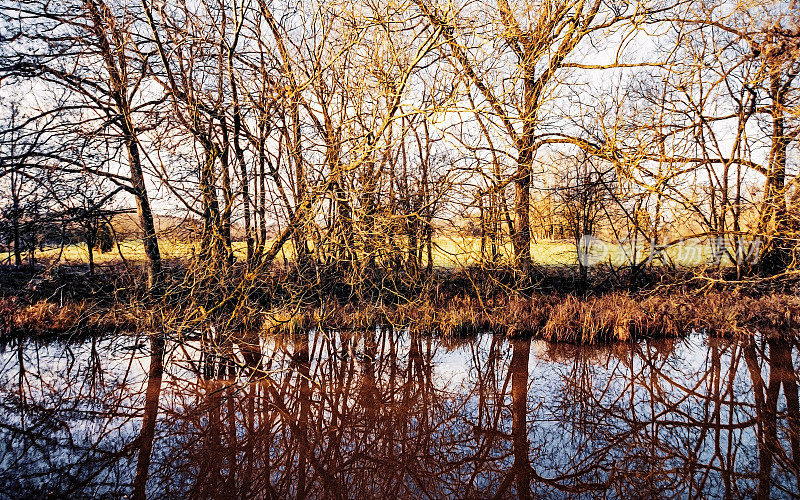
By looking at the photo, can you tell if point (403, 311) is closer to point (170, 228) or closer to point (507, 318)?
point (507, 318)

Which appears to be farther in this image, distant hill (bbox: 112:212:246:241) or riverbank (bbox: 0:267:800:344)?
riverbank (bbox: 0:267:800:344)

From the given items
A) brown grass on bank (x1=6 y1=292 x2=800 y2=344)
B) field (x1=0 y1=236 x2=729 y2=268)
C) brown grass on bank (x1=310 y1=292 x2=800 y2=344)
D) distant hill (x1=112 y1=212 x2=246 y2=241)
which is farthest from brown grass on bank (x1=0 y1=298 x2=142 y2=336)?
brown grass on bank (x1=310 y1=292 x2=800 y2=344)

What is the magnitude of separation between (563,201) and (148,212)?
796 cm

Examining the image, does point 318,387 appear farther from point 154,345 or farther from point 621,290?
point 621,290

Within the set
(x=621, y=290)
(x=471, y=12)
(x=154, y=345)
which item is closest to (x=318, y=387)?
(x=154, y=345)

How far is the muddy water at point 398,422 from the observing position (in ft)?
11.4

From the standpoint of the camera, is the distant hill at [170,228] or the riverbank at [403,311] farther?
the riverbank at [403,311]

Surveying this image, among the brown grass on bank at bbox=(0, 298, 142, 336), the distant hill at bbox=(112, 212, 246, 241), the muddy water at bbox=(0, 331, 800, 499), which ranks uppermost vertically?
the distant hill at bbox=(112, 212, 246, 241)

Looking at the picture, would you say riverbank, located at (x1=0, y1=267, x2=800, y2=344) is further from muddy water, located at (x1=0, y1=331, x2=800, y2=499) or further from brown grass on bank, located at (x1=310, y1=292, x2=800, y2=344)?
muddy water, located at (x1=0, y1=331, x2=800, y2=499)

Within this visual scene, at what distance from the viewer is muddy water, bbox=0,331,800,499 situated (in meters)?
3.48

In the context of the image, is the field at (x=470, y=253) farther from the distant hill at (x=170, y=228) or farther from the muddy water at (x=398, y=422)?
the muddy water at (x=398, y=422)

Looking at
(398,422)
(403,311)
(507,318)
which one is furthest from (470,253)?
(398,422)

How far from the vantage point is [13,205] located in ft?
23.0

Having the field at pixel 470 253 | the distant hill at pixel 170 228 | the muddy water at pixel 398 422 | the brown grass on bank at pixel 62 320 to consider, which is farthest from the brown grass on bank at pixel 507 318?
the distant hill at pixel 170 228
